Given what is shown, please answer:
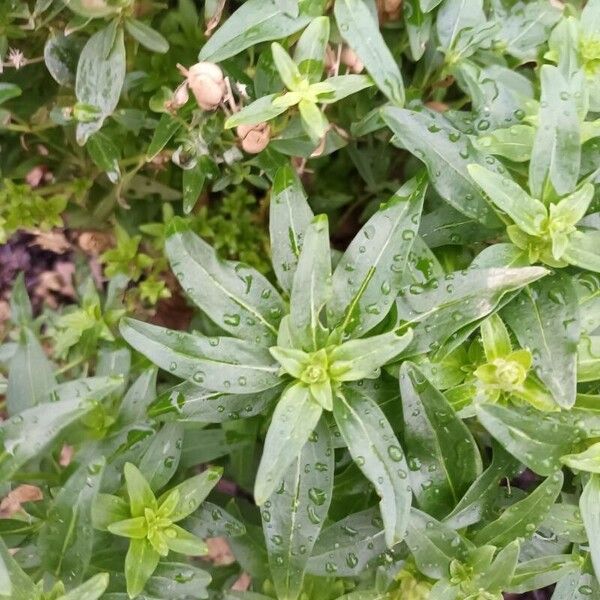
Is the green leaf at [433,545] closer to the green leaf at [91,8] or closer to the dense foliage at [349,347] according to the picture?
the dense foliage at [349,347]

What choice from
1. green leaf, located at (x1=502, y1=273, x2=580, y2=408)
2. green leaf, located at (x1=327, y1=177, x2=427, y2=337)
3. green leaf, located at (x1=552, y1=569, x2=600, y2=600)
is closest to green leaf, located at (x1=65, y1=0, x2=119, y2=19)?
green leaf, located at (x1=327, y1=177, x2=427, y2=337)

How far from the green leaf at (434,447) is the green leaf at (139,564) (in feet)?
1.34

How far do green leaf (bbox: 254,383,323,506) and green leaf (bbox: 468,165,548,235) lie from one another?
371 millimetres

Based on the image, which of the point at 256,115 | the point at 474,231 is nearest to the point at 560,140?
the point at 474,231

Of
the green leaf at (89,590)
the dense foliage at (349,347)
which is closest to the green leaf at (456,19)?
the dense foliage at (349,347)

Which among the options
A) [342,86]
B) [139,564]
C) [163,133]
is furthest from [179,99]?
[139,564]

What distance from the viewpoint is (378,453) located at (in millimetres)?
920

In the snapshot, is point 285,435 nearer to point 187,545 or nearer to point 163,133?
point 187,545

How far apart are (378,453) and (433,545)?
181 millimetres

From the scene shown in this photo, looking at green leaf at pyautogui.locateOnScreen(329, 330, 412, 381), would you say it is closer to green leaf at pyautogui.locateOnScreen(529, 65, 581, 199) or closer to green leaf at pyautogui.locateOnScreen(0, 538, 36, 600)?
green leaf at pyautogui.locateOnScreen(529, 65, 581, 199)

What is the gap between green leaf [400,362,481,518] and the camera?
957 mm

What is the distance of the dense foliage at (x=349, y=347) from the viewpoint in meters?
0.94

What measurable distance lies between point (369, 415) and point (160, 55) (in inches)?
33.6

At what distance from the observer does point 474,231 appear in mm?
1106
